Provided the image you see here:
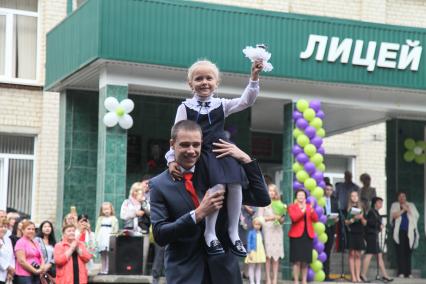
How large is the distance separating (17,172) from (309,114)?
29.8 ft

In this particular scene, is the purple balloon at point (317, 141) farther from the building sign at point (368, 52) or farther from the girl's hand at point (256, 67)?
the girl's hand at point (256, 67)

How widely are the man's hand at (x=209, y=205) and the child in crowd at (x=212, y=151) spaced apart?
0.17ft

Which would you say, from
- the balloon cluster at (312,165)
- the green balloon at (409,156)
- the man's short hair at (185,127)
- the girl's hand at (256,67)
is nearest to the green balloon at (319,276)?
the balloon cluster at (312,165)

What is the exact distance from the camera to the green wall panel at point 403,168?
932 inches

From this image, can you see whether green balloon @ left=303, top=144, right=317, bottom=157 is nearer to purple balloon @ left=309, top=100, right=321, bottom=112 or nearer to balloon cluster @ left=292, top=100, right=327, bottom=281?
balloon cluster @ left=292, top=100, right=327, bottom=281

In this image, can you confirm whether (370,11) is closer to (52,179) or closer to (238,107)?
(52,179)

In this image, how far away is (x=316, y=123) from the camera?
19172 mm

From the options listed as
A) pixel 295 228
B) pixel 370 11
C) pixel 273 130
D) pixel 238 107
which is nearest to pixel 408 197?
pixel 273 130

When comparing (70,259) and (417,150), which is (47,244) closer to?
(70,259)

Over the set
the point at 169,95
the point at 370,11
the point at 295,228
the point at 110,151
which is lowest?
the point at 295,228

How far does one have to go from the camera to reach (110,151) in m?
18.0

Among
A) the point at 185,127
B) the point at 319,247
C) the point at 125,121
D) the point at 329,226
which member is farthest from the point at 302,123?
the point at 185,127

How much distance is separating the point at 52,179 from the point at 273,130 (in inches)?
230

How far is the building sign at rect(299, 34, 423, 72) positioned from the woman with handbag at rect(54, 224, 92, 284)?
19.4 feet
